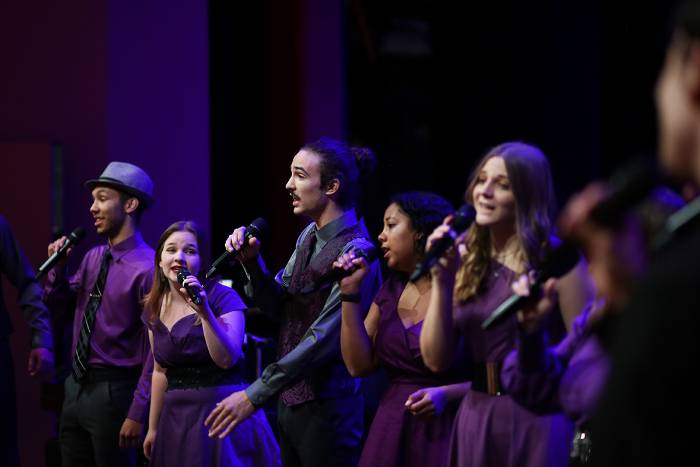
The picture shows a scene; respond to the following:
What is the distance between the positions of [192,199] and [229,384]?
172 centimetres

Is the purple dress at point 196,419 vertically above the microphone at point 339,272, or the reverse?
the microphone at point 339,272

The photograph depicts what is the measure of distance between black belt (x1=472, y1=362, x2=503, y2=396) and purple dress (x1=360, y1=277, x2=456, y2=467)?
0.95 feet

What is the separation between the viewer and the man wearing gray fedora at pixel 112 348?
418cm

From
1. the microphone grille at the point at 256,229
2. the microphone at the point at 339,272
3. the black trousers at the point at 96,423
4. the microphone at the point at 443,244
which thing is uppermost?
the microphone at the point at 443,244

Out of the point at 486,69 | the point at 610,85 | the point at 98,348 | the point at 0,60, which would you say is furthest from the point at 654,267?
the point at 486,69

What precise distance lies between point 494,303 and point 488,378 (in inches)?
8.0

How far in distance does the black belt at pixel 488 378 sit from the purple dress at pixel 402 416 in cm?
29

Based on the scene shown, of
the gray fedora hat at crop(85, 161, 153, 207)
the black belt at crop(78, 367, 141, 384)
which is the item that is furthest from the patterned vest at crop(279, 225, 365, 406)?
the gray fedora hat at crop(85, 161, 153, 207)

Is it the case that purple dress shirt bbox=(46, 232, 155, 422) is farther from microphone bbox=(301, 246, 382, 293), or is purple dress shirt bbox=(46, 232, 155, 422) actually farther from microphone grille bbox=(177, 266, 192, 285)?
microphone bbox=(301, 246, 382, 293)

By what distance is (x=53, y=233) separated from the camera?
5113 millimetres

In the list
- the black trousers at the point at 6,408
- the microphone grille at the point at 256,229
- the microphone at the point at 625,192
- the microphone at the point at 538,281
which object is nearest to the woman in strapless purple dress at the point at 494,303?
the microphone at the point at 538,281

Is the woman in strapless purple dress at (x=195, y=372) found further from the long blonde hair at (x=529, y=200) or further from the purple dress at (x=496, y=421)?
the long blonde hair at (x=529, y=200)

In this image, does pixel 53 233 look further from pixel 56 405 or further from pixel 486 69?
pixel 486 69

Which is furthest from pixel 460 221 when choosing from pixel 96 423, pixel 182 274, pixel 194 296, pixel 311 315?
pixel 96 423
